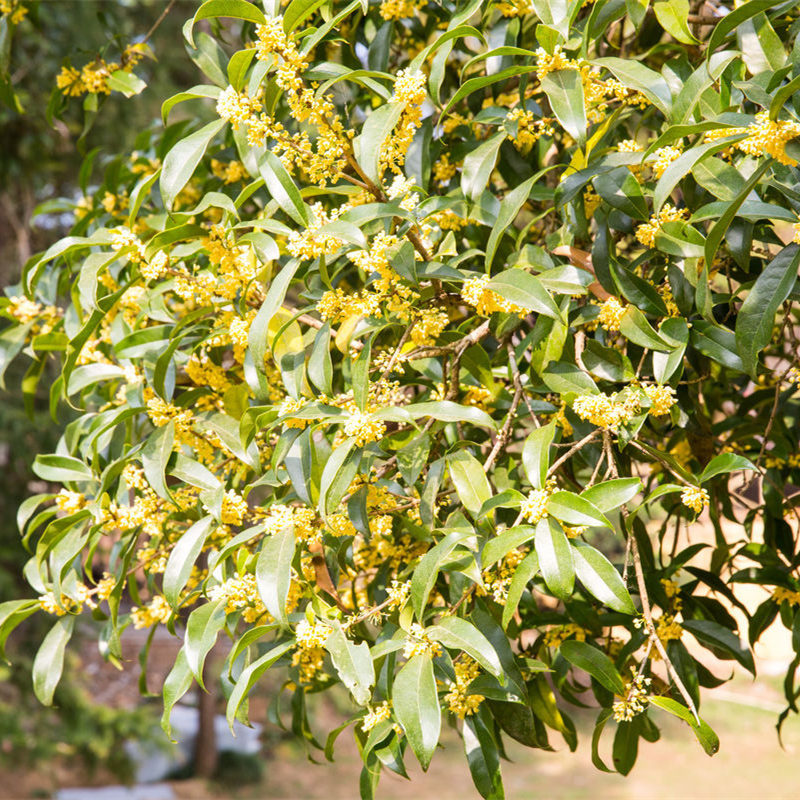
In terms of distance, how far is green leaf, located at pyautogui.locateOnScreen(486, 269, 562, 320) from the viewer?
2.41 ft

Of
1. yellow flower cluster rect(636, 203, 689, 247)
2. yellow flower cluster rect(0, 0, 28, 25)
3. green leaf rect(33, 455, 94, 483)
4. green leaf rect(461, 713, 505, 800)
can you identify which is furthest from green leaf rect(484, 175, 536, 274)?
yellow flower cluster rect(0, 0, 28, 25)

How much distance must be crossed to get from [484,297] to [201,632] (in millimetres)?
422

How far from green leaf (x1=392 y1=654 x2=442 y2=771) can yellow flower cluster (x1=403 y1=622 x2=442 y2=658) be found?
0.06ft

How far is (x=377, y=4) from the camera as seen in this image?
43.0 inches

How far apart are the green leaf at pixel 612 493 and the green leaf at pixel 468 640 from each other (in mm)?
146

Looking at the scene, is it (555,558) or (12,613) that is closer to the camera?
(555,558)

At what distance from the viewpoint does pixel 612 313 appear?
80cm

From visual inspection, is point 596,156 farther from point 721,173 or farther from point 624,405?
point 624,405

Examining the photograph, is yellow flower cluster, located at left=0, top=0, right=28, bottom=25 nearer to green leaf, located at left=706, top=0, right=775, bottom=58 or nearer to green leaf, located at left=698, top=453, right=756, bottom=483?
green leaf, located at left=706, top=0, right=775, bottom=58

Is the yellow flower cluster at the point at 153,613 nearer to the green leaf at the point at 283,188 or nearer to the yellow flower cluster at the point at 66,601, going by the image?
the yellow flower cluster at the point at 66,601

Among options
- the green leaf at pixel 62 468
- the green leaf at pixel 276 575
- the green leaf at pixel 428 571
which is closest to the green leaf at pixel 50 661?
the green leaf at pixel 62 468

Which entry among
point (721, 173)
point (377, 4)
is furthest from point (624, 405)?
point (377, 4)

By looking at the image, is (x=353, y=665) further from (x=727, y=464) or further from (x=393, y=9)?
(x=393, y=9)

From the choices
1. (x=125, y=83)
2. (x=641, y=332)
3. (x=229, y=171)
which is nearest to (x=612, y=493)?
(x=641, y=332)
